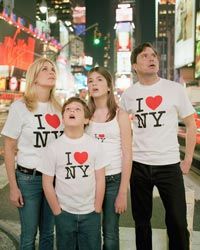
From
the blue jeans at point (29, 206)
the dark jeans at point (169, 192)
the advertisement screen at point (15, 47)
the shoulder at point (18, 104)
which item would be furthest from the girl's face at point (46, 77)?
the advertisement screen at point (15, 47)

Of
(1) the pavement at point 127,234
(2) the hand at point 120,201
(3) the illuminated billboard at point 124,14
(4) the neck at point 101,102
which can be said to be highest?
(3) the illuminated billboard at point 124,14

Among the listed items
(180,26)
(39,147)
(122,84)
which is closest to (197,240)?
(39,147)

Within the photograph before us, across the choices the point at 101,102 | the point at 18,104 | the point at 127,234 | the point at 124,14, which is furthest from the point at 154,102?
the point at 124,14

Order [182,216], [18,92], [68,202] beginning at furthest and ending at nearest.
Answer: [18,92]
[182,216]
[68,202]

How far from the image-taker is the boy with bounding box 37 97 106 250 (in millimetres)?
3264

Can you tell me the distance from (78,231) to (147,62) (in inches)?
66.3

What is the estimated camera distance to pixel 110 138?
3.48m

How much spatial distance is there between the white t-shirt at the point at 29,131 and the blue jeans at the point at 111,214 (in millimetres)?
645

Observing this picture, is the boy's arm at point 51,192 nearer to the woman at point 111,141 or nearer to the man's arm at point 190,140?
the woman at point 111,141

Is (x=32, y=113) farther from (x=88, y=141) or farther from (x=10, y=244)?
(x=10, y=244)

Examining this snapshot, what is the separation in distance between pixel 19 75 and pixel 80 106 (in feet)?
112

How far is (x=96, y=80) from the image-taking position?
3.57 meters

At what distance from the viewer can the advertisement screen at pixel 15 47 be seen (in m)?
33.7

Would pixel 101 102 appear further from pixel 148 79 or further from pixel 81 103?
pixel 148 79
